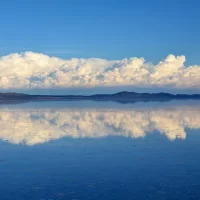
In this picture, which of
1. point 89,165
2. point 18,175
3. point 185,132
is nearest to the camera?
point 18,175

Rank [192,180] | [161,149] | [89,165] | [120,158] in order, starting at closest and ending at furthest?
[192,180] → [89,165] → [120,158] → [161,149]

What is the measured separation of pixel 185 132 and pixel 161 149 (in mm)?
5617

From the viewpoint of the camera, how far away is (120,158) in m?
12.5

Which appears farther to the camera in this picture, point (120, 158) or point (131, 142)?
point (131, 142)

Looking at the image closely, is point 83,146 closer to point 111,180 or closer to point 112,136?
point 112,136

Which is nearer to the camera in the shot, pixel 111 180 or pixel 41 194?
pixel 41 194

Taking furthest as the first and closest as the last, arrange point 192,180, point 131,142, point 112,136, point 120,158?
point 112,136 < point 131,142 < point 120,158 < point 192,180

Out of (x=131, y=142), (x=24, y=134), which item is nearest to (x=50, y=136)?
(x=24, y=134)

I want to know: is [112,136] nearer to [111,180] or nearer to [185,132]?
[185,132]

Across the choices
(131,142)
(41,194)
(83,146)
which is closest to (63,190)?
(41,194)

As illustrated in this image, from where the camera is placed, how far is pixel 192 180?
9.37 meters

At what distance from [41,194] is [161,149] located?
280 inches

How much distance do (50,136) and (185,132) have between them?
7.86 meters

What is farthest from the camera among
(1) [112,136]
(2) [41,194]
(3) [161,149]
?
(1) [112,136]
